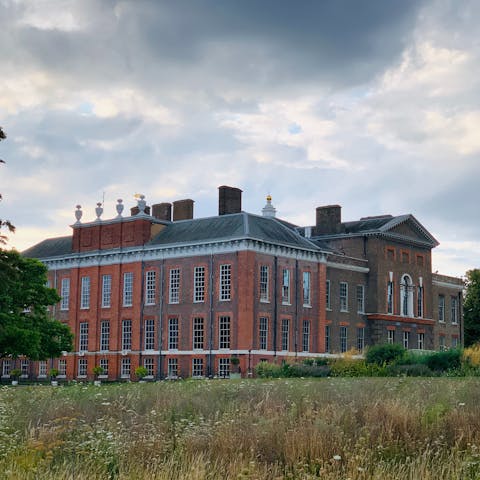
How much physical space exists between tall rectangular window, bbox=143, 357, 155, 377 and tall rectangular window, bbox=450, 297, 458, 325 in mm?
30844

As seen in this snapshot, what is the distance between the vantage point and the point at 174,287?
58.5 m

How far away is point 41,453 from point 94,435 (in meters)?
2.16

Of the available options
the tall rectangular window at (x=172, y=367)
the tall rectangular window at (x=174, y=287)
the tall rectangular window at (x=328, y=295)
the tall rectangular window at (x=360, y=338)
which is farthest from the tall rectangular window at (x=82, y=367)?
the tall rectangular window at (x=360, y=338)

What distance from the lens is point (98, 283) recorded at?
63125 mm

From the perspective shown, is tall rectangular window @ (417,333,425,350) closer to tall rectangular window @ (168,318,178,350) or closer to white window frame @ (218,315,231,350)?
white window frame @ (218,315,231,350)

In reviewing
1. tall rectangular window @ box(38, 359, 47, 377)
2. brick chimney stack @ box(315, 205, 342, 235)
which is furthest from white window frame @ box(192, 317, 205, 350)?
brick chimney stack @ box(315, 205, 342, 235)

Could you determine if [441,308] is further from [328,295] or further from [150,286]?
[150,286]

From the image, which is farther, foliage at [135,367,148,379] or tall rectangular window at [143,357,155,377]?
tall rectangular window at [143,357,155,377]

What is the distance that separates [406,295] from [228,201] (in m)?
16.9

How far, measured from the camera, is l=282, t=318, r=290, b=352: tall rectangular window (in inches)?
2248

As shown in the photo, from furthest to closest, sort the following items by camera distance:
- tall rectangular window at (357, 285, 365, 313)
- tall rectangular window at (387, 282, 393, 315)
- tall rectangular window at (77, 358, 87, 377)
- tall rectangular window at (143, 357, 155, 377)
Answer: tall rectangular window at (387, 282, 393, 315) → tall rectangular window at (357, 285, 365, 313) → tall rectangular window at (77, 358, 87, 377) → tall rectangular window at (143, 357, 155, 377)

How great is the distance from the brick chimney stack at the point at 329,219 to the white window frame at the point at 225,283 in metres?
15.3

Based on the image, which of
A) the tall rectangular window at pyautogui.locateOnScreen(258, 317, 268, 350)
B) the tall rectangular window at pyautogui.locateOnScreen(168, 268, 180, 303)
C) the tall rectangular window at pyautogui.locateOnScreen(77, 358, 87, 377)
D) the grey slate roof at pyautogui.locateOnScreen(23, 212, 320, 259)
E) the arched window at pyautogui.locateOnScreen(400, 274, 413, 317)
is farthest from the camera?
the arched window at pyautogui.locateOnScreen(400, 274, 413, 317)

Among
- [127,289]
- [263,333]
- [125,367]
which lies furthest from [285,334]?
[127,289]
